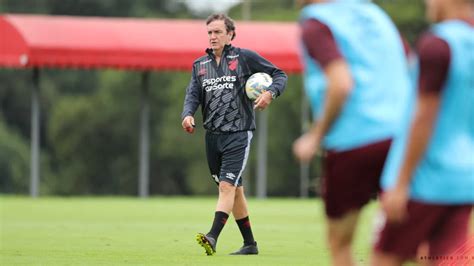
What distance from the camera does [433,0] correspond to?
6.87 m

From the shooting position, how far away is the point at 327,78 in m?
7.41

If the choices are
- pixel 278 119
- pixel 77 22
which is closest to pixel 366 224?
pixel 77 22

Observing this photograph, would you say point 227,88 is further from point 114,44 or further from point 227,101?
point 114,44

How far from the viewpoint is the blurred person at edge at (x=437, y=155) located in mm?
6660

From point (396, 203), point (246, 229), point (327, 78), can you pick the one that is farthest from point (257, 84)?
point (396, 203)

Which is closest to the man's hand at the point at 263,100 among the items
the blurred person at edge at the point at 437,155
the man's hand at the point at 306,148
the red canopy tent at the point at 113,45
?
the man's hand at the point at 306,148

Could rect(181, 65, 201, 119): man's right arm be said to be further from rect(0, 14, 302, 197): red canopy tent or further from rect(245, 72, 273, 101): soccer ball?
rect(0, 14, 302, 197): red canopy tent

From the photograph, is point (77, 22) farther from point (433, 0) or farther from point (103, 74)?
point (103, 74)

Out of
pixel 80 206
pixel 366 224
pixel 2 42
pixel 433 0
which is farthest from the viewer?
pixel 2 42

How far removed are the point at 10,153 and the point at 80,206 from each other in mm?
54315

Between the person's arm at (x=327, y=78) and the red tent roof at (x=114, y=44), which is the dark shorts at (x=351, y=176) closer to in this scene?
the person's arm at (x=327, y=78)

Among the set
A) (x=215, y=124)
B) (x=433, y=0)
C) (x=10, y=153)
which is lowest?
(x=10, y=153)

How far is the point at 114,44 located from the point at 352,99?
2755 cm

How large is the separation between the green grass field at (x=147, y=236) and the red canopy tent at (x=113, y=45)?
6.53m
